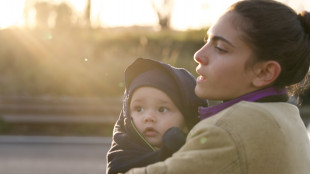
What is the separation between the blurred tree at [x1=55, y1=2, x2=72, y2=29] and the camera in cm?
1498

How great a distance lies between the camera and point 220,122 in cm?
148

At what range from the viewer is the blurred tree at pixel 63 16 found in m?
15.0

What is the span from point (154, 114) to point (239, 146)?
653mm

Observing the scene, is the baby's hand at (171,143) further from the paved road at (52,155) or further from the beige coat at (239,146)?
the paved road at (52,155)

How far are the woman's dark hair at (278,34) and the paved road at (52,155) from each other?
593 cm

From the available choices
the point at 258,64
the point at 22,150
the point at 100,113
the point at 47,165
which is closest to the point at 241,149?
the point at 258,64

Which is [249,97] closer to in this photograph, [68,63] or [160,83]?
[160,83]

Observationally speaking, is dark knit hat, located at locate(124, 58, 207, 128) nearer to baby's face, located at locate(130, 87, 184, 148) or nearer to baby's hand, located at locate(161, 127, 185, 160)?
baby's face, located at locate(130, 87, 184, 148)

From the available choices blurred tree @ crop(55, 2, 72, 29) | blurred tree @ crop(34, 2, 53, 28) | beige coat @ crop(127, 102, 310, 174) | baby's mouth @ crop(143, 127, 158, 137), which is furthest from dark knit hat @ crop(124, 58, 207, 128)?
blurred tree @ crop(34, 2, 53, 28)

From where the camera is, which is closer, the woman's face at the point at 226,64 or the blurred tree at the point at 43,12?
the woman's face at the point at 226,64

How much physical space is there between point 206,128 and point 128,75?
80cm

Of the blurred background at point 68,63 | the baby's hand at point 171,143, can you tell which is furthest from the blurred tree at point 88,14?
the baby's hand at point 171,143

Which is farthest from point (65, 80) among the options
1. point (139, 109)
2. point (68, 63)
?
point (139, 109)

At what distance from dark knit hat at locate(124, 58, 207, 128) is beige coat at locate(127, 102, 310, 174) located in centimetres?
51
